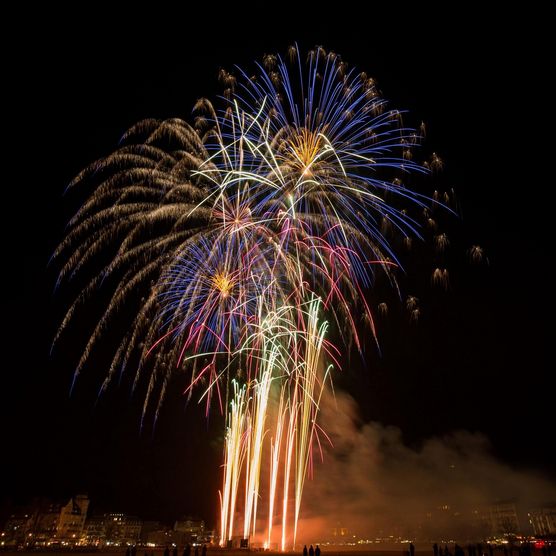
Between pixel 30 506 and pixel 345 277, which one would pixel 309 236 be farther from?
pixel 30 506

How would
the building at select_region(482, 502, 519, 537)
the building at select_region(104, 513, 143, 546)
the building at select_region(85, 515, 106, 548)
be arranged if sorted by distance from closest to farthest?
the building at select_region(482, 502, 519, 537), the building at select_region(85, 515, 106, 548), the building at select_region(104, 513, 143, 546)

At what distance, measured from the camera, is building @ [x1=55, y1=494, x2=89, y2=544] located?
91556 millimetres

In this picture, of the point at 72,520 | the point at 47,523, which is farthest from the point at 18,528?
the point at 72,520

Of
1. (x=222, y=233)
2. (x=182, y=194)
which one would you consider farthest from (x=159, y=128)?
(x=222, y=233)

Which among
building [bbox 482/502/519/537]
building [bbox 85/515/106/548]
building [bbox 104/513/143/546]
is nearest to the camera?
building [bbox 482/502/519/537]

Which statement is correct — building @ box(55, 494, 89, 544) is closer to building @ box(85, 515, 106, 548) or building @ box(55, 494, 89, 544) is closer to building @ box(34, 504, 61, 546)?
A: building @ box(34, 504, 61, 546)

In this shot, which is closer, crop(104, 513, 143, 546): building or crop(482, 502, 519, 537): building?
crop(482, 502, 519, 537): building

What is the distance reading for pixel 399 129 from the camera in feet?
61.9

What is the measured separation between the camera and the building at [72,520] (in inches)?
3605

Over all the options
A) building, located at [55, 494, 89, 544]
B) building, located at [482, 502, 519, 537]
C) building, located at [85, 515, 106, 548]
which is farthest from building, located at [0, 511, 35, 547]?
building, located at [482, 502, 519, 537]

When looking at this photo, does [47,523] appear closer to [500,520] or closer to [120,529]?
[120,529]

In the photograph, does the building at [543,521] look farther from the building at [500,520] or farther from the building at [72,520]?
the building at [72,520]

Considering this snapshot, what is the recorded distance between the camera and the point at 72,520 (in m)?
98.2

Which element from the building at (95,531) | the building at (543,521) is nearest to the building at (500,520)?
the building at (543,521)
